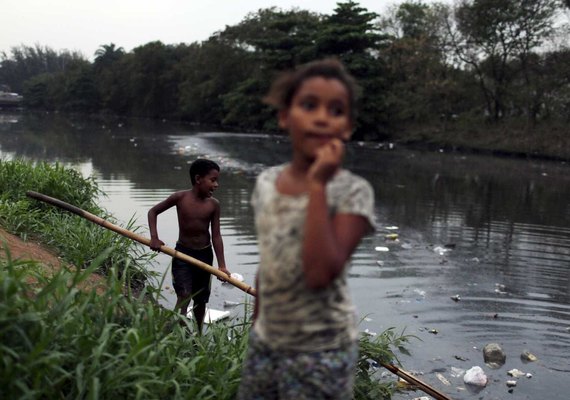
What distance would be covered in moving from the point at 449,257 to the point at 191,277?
481cm

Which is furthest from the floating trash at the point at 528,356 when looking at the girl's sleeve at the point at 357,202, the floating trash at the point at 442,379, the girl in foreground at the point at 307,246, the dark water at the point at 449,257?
the girl's sleeve at the point at 357,202

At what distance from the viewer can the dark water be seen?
17.0 ft

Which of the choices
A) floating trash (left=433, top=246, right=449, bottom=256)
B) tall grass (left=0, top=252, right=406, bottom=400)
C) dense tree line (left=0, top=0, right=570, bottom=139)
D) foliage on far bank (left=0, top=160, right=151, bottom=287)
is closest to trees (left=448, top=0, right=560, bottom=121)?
dense tree line (left=0, top=0, right=570, bottom=139)

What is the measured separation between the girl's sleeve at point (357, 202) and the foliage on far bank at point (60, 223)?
139 inches

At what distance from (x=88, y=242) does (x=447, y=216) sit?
759 centimetres

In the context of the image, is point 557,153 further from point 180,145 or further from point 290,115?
point 290,115

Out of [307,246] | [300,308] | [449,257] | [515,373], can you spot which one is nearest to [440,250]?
[449,257]

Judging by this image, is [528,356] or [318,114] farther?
[528,356]

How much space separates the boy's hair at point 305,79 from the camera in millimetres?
1618

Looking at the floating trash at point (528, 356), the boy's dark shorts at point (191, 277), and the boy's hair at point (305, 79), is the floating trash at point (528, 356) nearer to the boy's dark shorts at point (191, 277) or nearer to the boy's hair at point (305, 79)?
the boy's dark shorts at point (191, 277)

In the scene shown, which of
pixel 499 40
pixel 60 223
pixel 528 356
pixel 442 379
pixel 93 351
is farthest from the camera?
pixel 499 40

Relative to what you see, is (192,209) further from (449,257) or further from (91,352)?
(449,257)

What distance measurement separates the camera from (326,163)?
1481mm

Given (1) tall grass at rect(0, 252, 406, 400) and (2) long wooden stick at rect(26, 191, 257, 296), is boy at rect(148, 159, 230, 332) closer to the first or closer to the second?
(2) long wooden stick at rect(26, 191, 257, 296)
